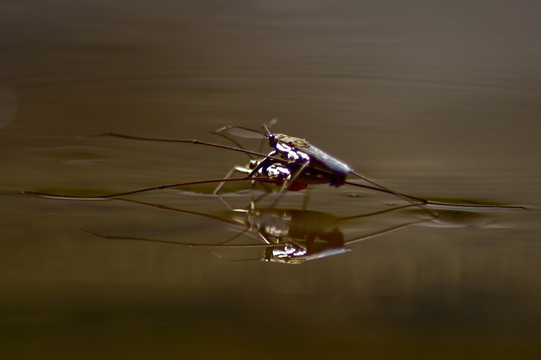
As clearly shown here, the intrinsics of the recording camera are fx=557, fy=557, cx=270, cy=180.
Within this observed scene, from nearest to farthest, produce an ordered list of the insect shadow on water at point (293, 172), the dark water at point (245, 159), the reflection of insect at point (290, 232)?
the dark water at point (245, 159) → the reflection of insect at point (290, 232) → the insect shadow on water at point (293, 172)

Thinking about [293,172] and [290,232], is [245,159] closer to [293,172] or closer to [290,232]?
[293,172]

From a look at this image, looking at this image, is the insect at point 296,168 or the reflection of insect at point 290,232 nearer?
the reflection of insect at point 290,232

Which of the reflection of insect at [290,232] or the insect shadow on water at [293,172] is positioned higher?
the insect shadow on water at [293,172]

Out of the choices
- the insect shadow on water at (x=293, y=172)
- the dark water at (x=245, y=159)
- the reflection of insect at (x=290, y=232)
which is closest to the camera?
the dark water at (x=245, y=159)

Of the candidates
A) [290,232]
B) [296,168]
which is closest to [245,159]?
[296,168]

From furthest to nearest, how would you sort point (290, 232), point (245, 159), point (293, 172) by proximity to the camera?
point (245, 159) < point (293, 172) < point (290, 232)

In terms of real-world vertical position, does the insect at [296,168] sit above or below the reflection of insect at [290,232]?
above
